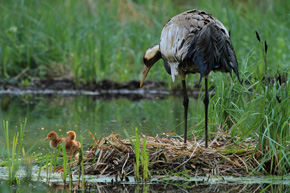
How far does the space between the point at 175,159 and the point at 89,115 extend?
352 centimetres

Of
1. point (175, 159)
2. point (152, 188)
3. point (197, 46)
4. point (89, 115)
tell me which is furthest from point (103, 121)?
point (152, 188)

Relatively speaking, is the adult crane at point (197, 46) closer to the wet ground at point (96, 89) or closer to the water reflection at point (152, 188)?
the water reflection at point (152, 188)

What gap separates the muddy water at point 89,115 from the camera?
639 centimetres

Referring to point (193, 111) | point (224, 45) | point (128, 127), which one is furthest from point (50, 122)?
point (224, 45)

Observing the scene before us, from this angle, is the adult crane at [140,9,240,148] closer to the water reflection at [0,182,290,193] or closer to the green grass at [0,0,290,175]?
the water reflection at [0,182,290,193]

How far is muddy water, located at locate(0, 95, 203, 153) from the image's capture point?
6.39 metres

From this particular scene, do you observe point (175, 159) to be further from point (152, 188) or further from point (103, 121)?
point (103, 121)

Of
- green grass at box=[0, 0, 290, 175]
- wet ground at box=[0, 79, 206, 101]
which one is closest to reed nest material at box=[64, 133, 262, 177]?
A: green grass at box=[0, 0, 290, 175]

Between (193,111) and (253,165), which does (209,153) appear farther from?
(193,111)

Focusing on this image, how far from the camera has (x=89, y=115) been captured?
7816 millimetres

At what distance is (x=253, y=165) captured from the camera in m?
4.56

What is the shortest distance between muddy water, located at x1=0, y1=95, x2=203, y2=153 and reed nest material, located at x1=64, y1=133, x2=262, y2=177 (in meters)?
0.81

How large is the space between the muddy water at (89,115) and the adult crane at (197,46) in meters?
0.93

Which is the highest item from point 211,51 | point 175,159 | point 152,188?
point 211,51
